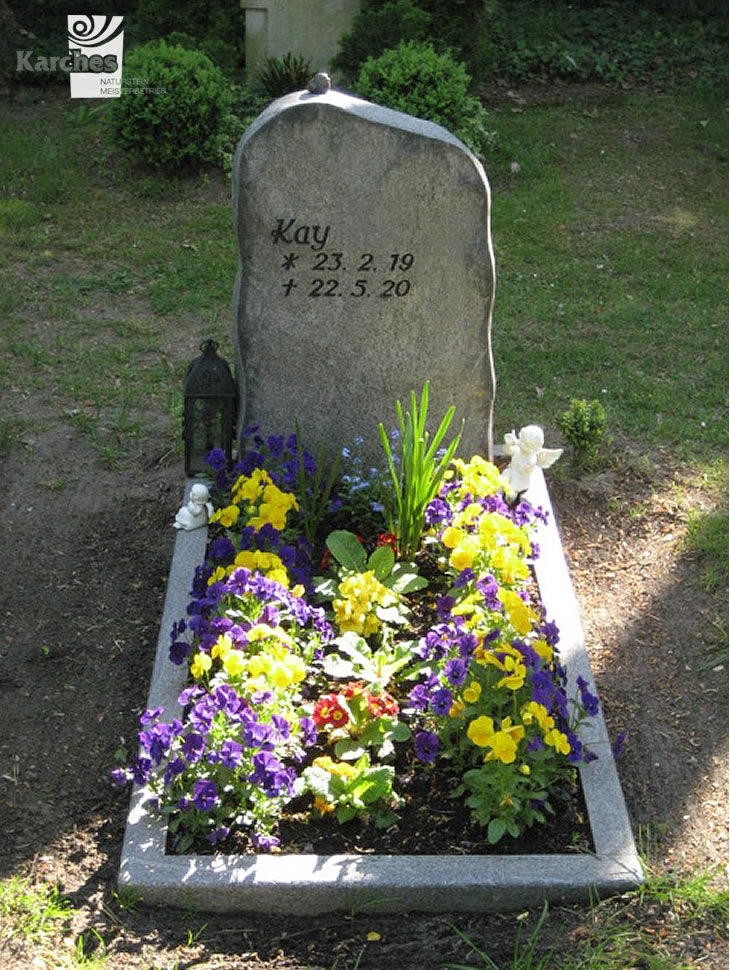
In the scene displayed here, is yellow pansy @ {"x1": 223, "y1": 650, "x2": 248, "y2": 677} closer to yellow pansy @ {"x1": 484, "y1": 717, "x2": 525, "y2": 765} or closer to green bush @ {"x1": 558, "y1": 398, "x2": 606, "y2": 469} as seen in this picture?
yellow pansy @ {"x1": 484, "y1": 717, "x2": 525, "y2": 765}

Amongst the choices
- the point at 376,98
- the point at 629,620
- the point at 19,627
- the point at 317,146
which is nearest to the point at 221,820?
the point at 19,627

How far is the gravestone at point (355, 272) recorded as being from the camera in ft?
13.6

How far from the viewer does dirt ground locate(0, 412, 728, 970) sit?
309cm

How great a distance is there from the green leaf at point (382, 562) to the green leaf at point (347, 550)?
66 millimetres

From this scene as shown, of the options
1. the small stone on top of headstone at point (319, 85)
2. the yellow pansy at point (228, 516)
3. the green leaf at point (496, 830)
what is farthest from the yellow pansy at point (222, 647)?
the small stone on top of headstone at point (319, 85)

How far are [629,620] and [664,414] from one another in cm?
156

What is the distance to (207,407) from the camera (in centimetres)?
462

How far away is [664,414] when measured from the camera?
5.73m

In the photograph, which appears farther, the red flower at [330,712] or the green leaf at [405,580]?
the green leaf at [405,580]

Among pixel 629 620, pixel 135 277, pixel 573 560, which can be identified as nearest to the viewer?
pixel 629 620

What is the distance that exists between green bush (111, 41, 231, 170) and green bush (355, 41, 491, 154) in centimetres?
98

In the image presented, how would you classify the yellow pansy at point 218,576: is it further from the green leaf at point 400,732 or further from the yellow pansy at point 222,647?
the green leaf at point 400,732

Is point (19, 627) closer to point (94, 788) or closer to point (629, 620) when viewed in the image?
point (94, 788)

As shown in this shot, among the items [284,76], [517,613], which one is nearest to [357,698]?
[517,613]
